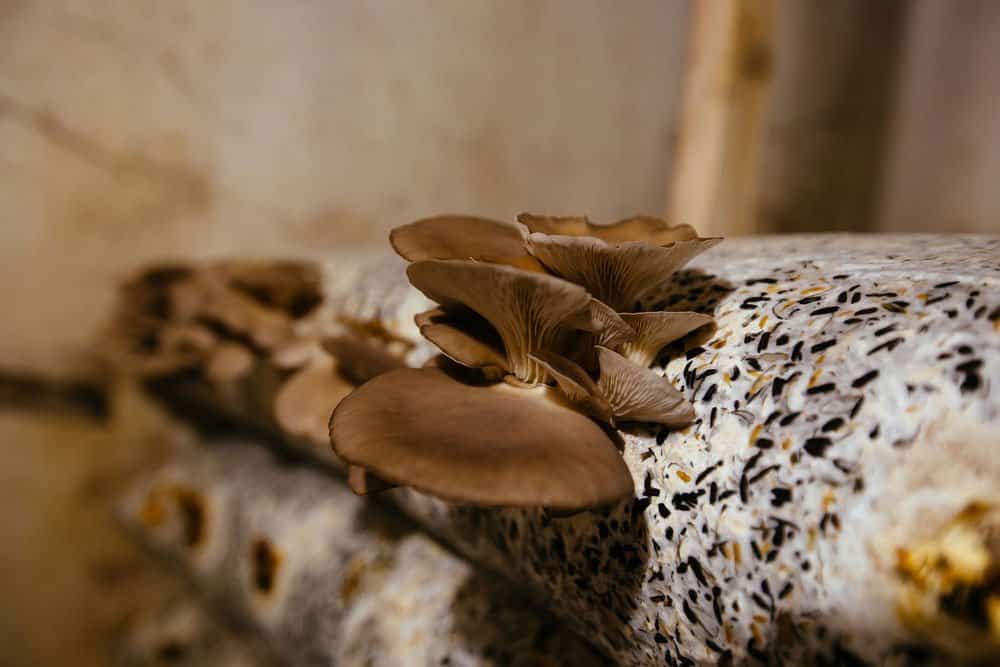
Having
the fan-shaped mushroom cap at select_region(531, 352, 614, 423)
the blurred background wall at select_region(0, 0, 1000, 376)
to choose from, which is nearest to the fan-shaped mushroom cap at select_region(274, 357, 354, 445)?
the fan-shaped mushroom cap at select_region(531, 352, 614, 423)

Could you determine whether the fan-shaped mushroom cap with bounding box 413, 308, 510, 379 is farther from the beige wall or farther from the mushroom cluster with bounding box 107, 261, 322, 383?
the beige wall

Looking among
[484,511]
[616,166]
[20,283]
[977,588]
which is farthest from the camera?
[616,166]

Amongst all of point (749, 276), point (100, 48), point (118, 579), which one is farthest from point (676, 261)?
point (118, 579)

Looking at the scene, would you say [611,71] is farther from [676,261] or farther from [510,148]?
[676,261]

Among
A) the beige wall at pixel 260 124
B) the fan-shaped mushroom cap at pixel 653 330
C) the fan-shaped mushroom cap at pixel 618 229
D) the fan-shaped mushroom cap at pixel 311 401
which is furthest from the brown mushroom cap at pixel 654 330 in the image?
the beige wall at pixel 260 124

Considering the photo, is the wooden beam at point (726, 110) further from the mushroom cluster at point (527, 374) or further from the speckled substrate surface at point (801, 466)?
the mushroom cluster at point (527, 374)

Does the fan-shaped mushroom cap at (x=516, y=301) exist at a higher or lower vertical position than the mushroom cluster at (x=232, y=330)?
higher
